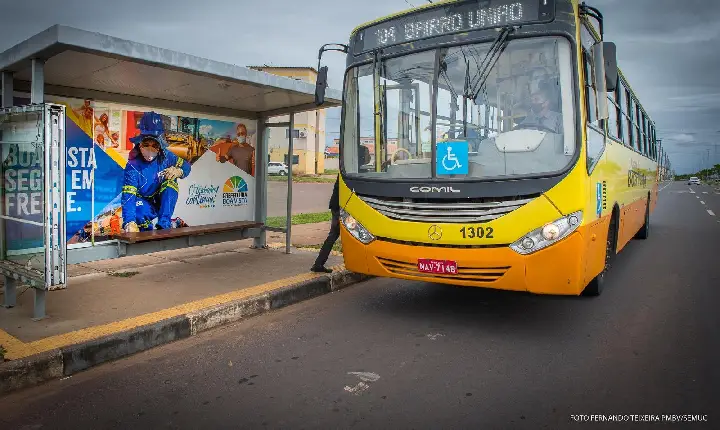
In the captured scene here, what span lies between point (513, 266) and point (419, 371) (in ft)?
4.32

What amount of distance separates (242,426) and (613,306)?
462 centimetres

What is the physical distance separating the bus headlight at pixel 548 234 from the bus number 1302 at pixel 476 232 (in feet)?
0.83

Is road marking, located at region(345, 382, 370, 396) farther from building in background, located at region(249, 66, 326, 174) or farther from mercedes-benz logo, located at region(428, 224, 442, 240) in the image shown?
building in background, located at region(249, 66, 326, 174)

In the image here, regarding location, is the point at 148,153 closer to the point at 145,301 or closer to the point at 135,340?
the point at 145,301

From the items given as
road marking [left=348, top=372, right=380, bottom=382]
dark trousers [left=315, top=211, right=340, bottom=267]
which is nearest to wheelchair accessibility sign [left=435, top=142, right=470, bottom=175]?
road marking [left=348, top=372, right=380, bottom=382]

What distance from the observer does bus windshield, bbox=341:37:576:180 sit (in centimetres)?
473

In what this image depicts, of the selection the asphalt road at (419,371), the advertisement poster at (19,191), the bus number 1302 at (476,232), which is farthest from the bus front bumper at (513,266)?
the advertisement poster at (19,191)

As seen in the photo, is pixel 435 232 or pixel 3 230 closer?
pixel 435 232

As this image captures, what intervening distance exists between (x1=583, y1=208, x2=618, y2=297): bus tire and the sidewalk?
9.94 ft

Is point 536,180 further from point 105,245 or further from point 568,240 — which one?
point 105,245

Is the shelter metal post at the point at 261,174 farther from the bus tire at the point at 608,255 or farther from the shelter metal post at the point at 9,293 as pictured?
the bus tire at the point at 608,255

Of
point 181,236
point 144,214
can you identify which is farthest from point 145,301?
point 144,214

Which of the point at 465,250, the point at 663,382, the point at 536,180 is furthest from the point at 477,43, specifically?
the point at 663,382

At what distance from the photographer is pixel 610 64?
16.0 feet
